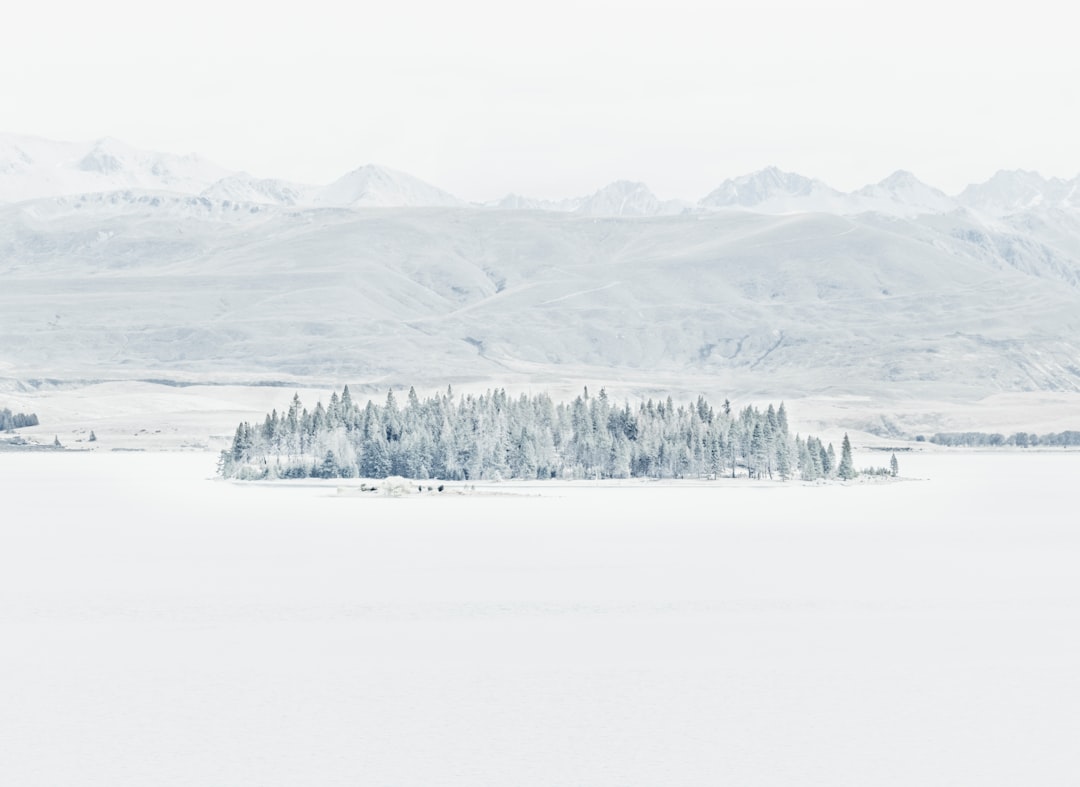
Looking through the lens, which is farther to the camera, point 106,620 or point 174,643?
point 106,620

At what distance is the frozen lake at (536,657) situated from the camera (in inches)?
1874

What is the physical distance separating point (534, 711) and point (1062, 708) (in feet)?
57.5

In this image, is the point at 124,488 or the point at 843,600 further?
the point at 124,488

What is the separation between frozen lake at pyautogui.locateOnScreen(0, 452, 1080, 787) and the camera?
4759 centimetres

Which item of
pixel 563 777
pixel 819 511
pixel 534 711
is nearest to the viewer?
pixel 563 777

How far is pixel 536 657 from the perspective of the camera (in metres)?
64.7

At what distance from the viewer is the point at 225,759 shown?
4744 centimetres

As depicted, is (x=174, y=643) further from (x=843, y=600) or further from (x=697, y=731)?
(x=843, y=600)

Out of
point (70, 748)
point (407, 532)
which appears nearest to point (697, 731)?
point (70, 748)

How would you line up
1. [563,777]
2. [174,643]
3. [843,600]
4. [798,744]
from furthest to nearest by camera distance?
[843,600] < [174,643] < [798,744] < [563,777]

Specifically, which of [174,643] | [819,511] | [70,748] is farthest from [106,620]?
[819,511]

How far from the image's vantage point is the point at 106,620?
243 ft

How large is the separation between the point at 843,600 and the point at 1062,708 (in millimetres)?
29217

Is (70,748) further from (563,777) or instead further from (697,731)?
(697,731)
